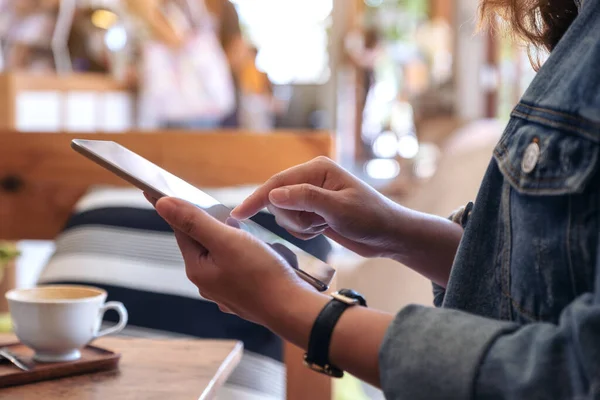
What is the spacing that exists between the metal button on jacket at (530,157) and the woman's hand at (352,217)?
238mm

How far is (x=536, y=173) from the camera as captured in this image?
68 centimetres

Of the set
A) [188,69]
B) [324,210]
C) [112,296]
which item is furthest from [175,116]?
[324,210]

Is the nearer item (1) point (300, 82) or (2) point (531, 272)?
(2) point (531, 272)

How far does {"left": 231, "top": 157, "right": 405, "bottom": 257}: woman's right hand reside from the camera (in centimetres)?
87

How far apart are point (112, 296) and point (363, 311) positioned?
3.10 feet

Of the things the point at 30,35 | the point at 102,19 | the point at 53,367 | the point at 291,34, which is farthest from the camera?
the point at 291,34

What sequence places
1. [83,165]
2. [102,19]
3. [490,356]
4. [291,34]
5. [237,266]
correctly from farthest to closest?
[291,34] → [102,19] → [83,165] → [237,266] → [490,356]

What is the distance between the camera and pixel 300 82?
685cm

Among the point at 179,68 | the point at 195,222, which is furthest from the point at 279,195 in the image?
the point at 179,68

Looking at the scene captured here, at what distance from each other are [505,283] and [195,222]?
284 mm

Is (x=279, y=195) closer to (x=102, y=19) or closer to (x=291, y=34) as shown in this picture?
Answer: (x=102, y=19)

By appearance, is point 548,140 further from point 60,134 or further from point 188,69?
point 188,69

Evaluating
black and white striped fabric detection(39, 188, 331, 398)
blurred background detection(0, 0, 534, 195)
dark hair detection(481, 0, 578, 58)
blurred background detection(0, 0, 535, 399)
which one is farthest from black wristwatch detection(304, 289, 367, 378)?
blurred background detection(0, 0, 534, 195)

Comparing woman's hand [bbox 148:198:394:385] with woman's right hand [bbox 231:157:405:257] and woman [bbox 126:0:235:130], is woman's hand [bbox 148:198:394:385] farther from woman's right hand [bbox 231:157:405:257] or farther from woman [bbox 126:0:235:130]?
woman [bbox 126:0:235:130]
